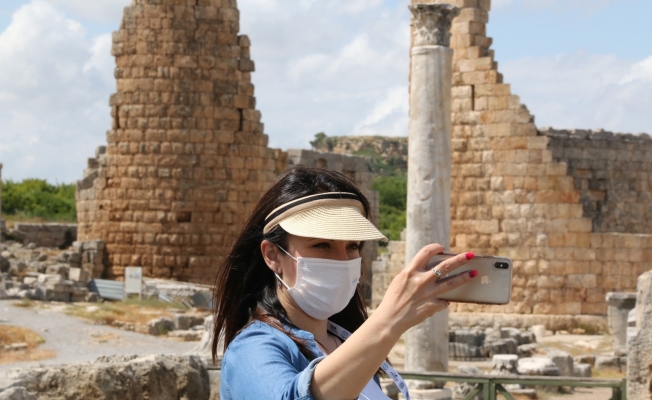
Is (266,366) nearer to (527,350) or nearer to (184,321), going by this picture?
(527,350)

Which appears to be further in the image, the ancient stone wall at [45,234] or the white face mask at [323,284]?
the ancient stone wall at [45,234]

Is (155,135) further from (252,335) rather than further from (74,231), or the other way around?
(252,335)

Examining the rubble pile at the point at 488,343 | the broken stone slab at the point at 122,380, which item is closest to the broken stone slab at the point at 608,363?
the rubble pile at the point at 488,343

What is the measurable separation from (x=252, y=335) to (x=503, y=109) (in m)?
14.9

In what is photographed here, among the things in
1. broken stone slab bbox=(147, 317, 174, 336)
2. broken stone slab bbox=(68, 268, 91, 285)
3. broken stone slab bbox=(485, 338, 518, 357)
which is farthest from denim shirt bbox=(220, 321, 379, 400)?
broken stone slab bbox=(68, 268, 91, 285)

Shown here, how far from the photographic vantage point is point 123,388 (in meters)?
6.04

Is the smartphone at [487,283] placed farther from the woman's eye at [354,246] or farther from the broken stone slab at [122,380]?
the broken stone slab at [122,380]

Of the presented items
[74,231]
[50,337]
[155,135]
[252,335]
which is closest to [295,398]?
[252,335]

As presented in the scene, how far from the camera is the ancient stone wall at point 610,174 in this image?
2036 cm

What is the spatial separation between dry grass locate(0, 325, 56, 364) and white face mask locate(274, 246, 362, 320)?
977 centimetres

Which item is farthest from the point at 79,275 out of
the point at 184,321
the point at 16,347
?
the point at 16,347

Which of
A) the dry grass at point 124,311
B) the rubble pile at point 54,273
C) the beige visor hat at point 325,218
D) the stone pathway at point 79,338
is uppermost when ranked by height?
the beige visor hat at point 325,218

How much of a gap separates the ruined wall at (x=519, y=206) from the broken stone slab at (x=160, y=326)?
4629mm

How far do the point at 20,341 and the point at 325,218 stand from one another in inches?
441
